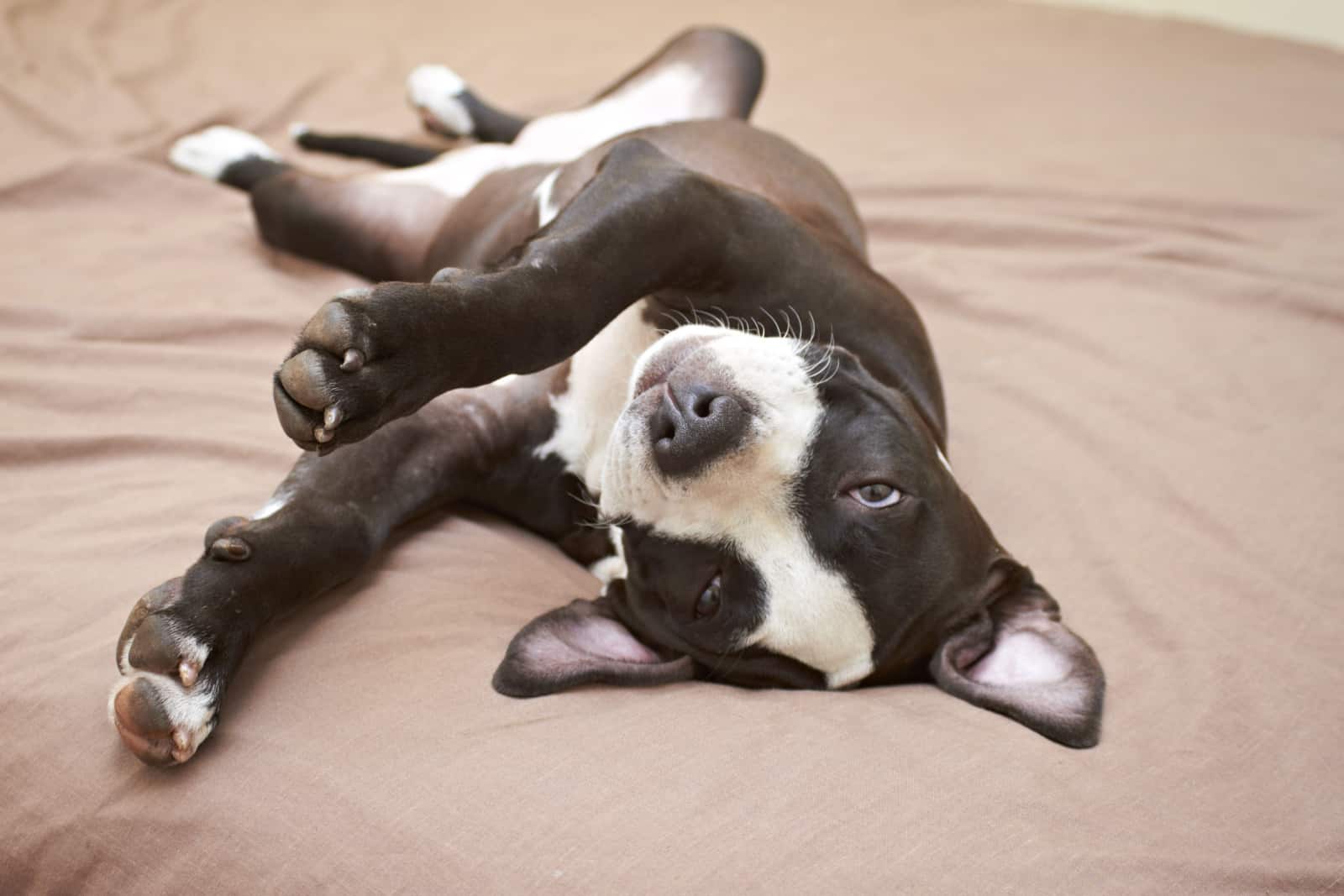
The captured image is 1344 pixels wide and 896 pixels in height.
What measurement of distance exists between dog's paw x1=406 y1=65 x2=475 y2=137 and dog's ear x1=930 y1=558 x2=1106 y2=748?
202 centimetres

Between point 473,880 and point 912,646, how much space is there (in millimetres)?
732

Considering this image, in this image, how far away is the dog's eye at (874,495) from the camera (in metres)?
1.63

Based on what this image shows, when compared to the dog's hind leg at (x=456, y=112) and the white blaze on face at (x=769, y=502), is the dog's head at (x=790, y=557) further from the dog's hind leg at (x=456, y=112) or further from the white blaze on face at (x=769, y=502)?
the dog's hind leg at (x=456, y=112)

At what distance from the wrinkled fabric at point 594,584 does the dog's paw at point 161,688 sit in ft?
0.13

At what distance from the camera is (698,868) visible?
132cm

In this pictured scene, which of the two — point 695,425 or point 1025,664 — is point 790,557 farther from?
point 1025,664

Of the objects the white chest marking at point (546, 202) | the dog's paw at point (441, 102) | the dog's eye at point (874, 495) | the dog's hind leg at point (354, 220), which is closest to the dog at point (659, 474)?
the dog's eye at point (874, 495)

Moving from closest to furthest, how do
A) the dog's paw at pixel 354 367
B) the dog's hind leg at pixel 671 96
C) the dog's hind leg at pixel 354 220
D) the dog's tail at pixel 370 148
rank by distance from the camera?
1. the dog's paw at pixel 354 367
2. the dog's hind leg at pixel 354 220
3. the dog's hind leg at pixel 671 96
4. the dog's tail at pixel 370 148

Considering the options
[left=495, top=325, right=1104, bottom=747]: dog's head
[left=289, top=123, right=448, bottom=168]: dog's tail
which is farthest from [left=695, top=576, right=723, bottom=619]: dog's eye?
[left=289, top=123, right=448, bottom=168]: dog's tail

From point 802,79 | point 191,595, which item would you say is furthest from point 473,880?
point 802,79

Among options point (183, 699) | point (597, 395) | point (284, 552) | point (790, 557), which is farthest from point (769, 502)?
point (183, 699)

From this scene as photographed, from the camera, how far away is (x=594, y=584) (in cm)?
199

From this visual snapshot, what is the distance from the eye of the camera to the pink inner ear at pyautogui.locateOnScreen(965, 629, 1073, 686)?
1.69m

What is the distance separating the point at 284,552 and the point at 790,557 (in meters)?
0.69
